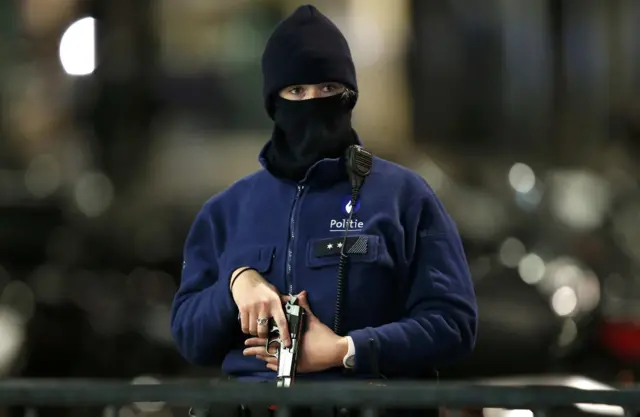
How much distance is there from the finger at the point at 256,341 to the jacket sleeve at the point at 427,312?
0.19 m

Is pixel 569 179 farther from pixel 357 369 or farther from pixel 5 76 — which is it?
pixel 357 369

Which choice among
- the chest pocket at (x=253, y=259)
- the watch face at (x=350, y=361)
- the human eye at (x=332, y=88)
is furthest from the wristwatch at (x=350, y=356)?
the human eye at (x=332, y=88)

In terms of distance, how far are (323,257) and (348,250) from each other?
0.18ft

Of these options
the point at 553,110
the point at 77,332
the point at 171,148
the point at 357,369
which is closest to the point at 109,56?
the point at 171,148

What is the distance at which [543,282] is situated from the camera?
5426 millimetres

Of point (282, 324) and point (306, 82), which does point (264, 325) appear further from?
point (306, 82)

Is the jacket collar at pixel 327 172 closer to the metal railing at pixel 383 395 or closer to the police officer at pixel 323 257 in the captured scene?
the police officer at pixel 323 257

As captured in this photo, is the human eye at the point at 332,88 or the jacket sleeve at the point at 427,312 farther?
the human eye at the point at 332,88

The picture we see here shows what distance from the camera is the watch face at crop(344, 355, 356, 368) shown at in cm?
197

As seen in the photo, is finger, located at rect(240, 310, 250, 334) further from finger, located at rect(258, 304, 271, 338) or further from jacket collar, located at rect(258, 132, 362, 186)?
jacket collar, located at rect(258, 132, 362, 186)

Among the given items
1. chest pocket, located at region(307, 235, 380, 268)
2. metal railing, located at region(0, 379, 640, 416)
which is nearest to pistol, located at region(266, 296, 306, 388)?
chest pocket, located at region(307, 235, 380, 268)

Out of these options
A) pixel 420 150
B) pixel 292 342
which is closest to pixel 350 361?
pixel 292 342

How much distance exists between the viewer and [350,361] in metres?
1.98

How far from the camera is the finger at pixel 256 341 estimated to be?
201 centimetres
